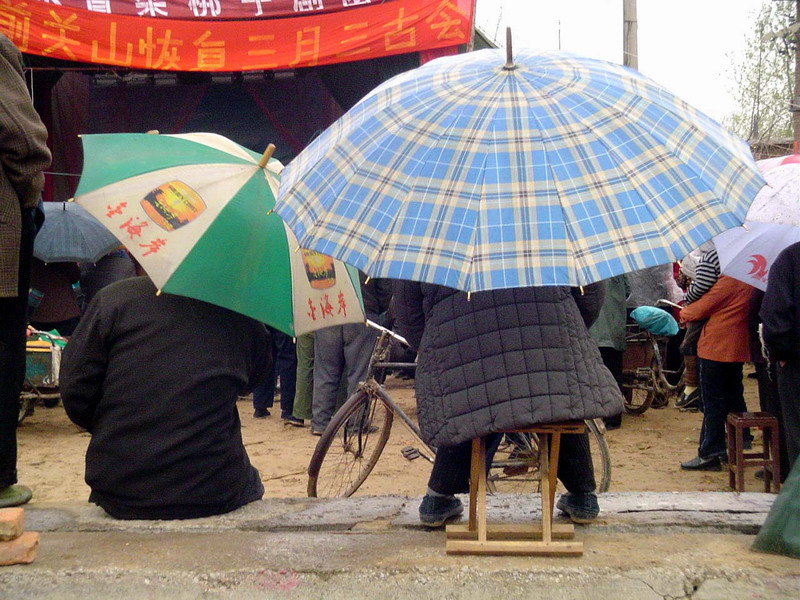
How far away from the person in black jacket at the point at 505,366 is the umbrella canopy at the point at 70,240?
5.74 meters

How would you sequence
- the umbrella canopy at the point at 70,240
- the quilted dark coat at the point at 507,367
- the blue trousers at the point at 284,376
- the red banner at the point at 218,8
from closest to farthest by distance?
the quilted dark coat at the point at 507,367
the umbrella canopy at the point at 70,240
the blue trousers at the point at 284,376
the red banner at the point at 218,8

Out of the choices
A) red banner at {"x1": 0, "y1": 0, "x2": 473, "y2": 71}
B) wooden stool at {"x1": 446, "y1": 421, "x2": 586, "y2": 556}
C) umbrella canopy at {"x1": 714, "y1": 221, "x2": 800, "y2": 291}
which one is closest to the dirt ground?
umbrella canopy at {"x1": 714, "y1": 221, "x2": 800, "y2": 291}

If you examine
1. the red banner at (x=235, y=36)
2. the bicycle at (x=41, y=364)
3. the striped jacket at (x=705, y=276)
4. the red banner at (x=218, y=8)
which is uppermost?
the red banner at (x=218, y=8)

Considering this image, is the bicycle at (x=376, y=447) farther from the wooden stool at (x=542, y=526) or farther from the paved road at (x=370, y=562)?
the wooden stool at (x=542, y=526)

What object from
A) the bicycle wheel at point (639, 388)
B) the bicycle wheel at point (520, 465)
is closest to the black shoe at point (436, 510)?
the bicycle wheel at point (520, 465)

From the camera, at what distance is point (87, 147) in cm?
326

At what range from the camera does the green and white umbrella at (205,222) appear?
3.12 m

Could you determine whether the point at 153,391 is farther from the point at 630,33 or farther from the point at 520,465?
the point at 630,33

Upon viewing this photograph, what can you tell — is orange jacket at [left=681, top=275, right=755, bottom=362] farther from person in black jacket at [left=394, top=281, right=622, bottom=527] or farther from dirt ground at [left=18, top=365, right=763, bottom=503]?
person in black jacket at [left=394, top=281, right=622, bottom=527]

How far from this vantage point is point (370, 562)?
307 cm

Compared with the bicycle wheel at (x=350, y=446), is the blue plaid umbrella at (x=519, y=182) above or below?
above

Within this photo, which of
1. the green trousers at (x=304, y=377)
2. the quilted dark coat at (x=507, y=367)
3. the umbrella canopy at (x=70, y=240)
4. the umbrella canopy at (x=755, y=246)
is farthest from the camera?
the umbrella canopy at (x=70, y=240)

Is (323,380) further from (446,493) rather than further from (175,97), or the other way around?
(175,97)

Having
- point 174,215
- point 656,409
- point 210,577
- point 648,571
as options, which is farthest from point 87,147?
point 656,409
